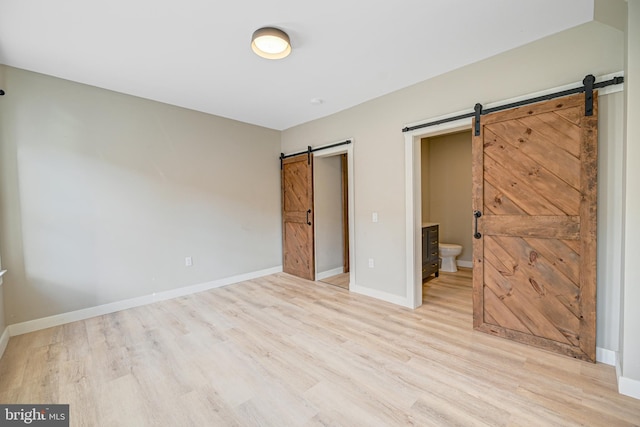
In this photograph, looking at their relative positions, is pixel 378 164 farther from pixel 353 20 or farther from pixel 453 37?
pixel 353 20

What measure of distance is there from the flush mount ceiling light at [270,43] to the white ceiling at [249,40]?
0.05 meters

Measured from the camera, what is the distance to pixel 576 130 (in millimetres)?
1969

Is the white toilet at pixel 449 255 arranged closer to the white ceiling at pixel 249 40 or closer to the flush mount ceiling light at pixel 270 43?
the white ceiling at pixel 249 40

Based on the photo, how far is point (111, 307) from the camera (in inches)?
121

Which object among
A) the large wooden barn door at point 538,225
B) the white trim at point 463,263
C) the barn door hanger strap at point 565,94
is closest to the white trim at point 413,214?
the barn door hanger strap at point 565,94

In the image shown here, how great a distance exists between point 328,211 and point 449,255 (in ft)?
7.17

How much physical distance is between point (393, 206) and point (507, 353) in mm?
1735

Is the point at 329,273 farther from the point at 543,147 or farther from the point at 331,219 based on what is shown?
the point at 543,147

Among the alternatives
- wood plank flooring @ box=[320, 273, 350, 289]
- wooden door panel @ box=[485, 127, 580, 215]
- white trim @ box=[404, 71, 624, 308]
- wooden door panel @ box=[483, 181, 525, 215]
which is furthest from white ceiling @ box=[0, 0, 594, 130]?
wood plank flooring @ box=[320, 273, 350, 289]

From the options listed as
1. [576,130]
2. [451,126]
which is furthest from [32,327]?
[576,130]

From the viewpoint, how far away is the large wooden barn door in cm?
196

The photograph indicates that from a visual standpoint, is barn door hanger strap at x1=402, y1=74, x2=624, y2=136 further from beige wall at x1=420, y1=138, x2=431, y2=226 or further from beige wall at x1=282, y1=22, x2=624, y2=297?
beige wall at x1=420, y1=138, x2=431, y2=226

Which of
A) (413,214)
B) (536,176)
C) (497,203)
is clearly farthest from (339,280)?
(536,176)

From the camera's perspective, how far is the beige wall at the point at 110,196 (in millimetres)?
2600
